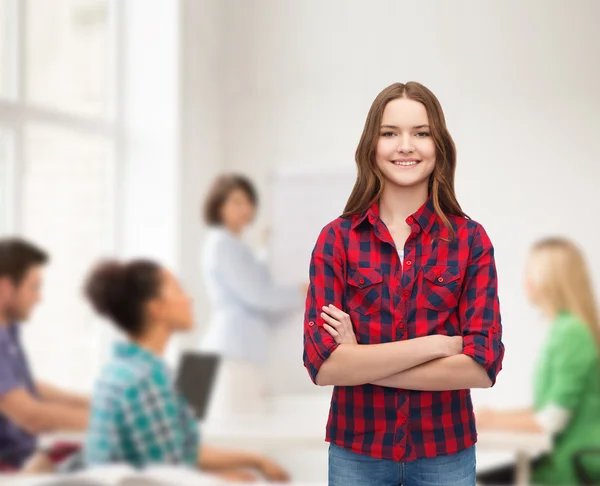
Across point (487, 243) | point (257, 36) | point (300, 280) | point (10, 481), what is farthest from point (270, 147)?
point (487, 243)

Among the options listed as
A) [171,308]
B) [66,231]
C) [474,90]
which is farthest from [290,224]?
[66,231]

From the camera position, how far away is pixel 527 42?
5.98 ft

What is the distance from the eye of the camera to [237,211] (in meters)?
2.89

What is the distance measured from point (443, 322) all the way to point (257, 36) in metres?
2.18

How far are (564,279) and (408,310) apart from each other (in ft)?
7.10

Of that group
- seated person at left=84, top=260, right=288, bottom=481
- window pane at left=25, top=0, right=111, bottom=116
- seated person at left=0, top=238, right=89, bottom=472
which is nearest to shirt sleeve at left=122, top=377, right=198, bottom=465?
seated person at left=84, top=260, right=288, bottom=481

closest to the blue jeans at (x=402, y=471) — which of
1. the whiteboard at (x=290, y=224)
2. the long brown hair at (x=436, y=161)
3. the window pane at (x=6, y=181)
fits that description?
the long brown hair at (x=436, y=161)

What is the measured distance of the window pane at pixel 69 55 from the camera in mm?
2607

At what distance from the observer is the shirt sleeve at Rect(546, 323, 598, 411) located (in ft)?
7.91

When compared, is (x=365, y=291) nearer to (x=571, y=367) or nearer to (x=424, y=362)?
(x=424, y=362)

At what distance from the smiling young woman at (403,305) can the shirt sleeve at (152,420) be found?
149 cm

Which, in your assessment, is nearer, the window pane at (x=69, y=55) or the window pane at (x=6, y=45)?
the window pane at (x=6, y=45)

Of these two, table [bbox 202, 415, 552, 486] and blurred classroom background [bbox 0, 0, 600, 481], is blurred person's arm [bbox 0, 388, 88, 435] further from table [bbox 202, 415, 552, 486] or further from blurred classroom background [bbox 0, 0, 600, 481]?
table [bbox 202, 415, 552, 486]

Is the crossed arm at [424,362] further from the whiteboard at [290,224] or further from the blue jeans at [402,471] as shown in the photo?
the whiteboard at [290,224]
